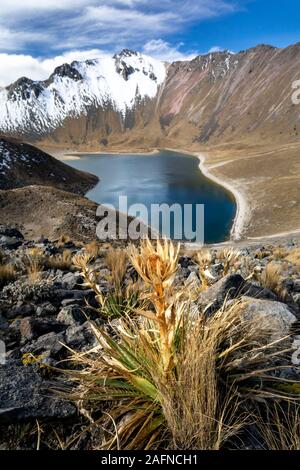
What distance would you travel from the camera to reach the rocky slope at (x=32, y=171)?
51625 millimetres

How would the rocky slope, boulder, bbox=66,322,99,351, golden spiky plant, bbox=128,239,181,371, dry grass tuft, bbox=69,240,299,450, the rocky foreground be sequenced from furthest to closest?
the rocky slope < boulder, bbox=66,322,99,351 < the rocky foreground < dry grass tuft, bbox=69,240,299,450 < golden spiky plant, bbox=128,239,181,371

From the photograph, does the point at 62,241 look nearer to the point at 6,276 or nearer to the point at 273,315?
the point at 6,276

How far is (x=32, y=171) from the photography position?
5538 centimetres

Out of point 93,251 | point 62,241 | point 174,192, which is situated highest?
point 93,251

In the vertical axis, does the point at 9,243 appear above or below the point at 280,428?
below

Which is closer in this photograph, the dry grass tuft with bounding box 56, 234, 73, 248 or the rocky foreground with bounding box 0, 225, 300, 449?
the rocky foreground with bounding box 0, 225, 300, 449

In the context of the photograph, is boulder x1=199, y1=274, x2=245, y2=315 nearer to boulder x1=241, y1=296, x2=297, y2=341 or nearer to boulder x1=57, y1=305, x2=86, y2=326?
boulder x1=241, y1=296, x2=297, y2=341

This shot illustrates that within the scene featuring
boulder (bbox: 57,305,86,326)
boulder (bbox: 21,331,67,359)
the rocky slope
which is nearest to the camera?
boulder (bbox: 21,331,67,359)

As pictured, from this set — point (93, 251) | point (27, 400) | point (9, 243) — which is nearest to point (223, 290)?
point (27, 400)

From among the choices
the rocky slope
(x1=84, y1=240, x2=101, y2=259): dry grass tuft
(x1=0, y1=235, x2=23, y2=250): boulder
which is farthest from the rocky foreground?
the rocky slope

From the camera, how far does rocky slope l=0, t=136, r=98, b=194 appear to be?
5162 cm

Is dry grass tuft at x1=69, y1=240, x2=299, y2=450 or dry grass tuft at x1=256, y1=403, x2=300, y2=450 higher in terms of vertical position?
dry grass tuft at x1=69, y1=240, x2=299, y2=450

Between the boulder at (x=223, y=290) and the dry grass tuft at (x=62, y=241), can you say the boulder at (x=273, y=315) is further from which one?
the dry grass tuft at (x=62, y=241)
